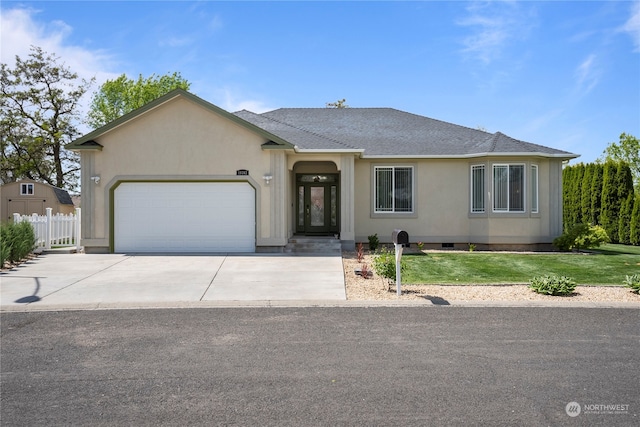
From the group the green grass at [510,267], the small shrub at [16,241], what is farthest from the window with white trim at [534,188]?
the small shrub at [16,241]

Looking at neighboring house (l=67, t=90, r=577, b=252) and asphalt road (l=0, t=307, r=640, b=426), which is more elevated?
neighboring house (l=67, t=90, r=577, b=252)

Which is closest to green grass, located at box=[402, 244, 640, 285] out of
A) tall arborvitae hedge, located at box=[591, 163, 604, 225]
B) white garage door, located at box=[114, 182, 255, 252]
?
white garage door, located at box=[114, 182, 255, 252]

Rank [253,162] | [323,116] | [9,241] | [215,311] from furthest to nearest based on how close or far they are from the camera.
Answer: [323,116], [253,162], [9,241], [215,311]

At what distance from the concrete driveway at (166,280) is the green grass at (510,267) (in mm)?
2292

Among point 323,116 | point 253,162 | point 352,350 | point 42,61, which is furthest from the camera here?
point 42,61

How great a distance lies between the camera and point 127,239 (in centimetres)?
1567

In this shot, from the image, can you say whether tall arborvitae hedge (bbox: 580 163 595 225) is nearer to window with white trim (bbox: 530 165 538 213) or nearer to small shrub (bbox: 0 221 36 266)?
window with white trim (bbox: 530 165 538 213)

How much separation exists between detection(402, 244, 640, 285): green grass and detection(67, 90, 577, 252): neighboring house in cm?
218

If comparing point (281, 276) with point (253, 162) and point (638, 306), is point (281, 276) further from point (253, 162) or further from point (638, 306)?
point (638, 306)

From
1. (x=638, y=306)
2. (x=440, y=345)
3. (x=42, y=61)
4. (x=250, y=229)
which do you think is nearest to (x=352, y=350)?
(x=440, y=345)

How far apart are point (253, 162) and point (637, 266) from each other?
37.1ft

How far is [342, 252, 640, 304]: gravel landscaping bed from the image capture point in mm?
8961

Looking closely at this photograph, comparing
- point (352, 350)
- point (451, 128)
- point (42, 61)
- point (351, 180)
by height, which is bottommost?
point (352, 350)

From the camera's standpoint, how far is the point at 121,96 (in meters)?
A: 41.4
